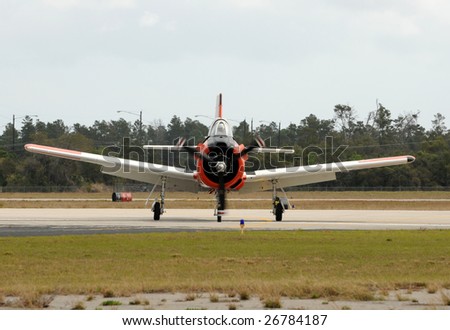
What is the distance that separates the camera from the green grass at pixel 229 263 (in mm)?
16281

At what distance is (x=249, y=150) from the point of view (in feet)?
126

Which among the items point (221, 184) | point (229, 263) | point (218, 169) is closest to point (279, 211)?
point (221, 184)

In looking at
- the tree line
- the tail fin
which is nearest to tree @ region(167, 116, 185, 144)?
the tree line

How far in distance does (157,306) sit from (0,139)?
146984mm

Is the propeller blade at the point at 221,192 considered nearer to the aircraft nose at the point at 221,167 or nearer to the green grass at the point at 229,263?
the aircraft nose at the point at 221,167

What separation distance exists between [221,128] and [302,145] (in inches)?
3761

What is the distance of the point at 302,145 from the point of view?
5246 inches

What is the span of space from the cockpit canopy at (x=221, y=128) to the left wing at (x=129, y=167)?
3132mm

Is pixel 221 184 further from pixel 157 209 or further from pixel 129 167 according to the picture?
pixel 129 167

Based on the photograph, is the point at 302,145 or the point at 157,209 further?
the point at 302,145

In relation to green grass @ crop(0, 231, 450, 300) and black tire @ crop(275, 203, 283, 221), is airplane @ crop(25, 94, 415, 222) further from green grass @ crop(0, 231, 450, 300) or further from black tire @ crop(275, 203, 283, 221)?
green grass @ crop(0, 231, 450, 300)

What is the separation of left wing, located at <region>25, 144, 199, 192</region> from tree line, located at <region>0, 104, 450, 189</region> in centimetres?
1355

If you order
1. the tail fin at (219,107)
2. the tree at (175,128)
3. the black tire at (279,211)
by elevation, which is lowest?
the black tire at (279,211)

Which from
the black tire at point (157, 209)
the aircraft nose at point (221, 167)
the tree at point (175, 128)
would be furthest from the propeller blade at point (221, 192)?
the tree at point (175, 128)
